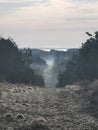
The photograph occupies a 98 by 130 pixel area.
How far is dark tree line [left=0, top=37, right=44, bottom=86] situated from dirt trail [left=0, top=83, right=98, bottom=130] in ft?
81.7

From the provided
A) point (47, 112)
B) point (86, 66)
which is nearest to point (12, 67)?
point (86, 66)

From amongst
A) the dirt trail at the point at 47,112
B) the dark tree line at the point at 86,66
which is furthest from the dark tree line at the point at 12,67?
the dirt trail at the point at 47,112

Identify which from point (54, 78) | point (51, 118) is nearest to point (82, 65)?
point (51, 118)

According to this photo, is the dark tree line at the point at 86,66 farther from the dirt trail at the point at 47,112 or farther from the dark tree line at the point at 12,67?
the dirt trail at the point at 47,112

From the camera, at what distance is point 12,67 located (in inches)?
2872

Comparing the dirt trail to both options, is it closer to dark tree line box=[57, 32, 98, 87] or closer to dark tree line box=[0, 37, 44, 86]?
dark tree line box=[57, 32, 98, 87]

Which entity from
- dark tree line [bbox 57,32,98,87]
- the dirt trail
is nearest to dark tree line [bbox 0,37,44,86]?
dark tree line [bbox 57,32,98,87]

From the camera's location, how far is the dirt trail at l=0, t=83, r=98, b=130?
25977 millimetres

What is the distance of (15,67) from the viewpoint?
73250 millimetres

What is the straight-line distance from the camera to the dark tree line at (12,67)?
6838 centimetres

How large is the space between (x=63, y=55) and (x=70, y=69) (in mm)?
119218

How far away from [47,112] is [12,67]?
1655 inches

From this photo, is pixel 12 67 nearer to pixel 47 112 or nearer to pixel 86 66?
pixel 86 66

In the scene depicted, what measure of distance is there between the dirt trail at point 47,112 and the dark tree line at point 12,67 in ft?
81.7
